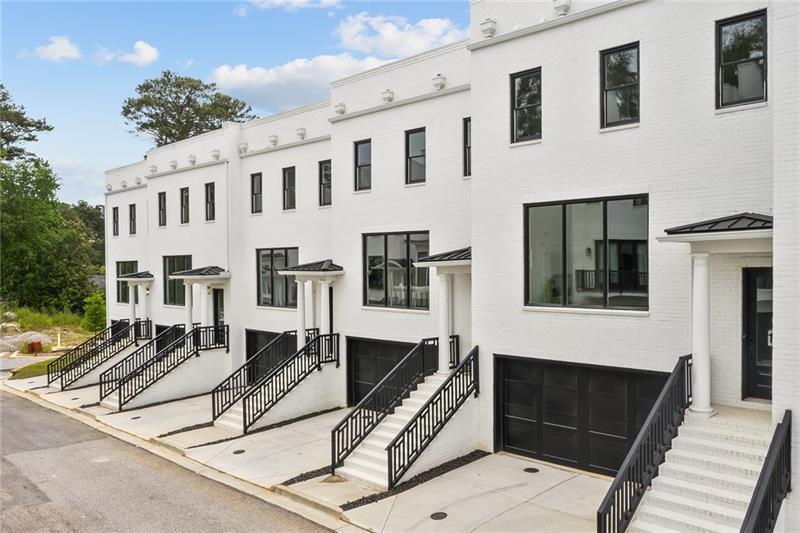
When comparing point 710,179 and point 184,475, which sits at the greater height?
point 710,179

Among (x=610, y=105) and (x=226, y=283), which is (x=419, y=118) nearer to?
(x=610, y=105)

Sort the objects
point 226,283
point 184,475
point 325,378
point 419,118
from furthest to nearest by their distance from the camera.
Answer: point 226,283
point 325,378
point 419,118
point 184,475

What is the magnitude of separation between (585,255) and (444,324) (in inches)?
160

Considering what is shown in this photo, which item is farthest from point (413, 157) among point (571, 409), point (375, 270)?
point (571, 409)

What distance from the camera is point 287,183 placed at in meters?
21.4

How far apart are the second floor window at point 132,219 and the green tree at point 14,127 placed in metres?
→ 33.0

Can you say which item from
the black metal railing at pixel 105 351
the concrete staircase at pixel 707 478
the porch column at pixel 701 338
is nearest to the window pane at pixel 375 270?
the porch column at pixel 701 338

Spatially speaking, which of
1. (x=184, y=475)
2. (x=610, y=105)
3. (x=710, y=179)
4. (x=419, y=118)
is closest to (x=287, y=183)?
(x=419, y=118)

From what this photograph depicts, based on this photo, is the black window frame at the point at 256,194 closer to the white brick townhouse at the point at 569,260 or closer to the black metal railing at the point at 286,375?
the white brick townhouse at the point at 569,260

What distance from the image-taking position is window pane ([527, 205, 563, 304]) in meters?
12.4

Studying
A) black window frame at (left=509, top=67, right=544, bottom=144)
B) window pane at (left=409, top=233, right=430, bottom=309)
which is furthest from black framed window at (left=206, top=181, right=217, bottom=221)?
black window frame at (left=509, top=67, right=544, bottom=144)

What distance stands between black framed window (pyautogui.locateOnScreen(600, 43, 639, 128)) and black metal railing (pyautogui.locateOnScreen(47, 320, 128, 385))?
22.7 meters

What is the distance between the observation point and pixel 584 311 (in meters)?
11.8

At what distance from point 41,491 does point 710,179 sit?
47.3 feet
